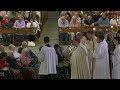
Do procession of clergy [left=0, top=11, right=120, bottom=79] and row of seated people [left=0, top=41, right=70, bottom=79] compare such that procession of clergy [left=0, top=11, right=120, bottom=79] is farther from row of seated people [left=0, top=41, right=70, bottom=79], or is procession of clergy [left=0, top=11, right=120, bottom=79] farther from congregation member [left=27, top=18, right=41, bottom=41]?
congregation member [left=27, top=18, right=41, bottom=41]

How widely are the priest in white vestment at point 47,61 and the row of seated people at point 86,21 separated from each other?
4.02 m

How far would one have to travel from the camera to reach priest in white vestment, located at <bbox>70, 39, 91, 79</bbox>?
10.1 metres

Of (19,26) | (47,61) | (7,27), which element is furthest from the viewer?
(7,27)

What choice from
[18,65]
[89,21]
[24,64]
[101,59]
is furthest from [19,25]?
[101,59]

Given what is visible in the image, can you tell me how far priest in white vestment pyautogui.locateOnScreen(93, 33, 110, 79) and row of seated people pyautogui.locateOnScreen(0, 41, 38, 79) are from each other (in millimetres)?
1565

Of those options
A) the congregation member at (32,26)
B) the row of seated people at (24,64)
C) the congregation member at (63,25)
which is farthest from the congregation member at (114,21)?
the row of seated people at (24,64)

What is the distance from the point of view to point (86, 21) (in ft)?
50.1

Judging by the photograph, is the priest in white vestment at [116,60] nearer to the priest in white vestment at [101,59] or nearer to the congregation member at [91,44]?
the priest in white vestment at [101,59]

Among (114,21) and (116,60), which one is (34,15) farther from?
(116,60)

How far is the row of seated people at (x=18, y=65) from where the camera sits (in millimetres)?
10133

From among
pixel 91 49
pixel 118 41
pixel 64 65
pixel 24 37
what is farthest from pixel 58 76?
pixel 24 37

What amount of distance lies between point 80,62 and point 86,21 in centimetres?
529
